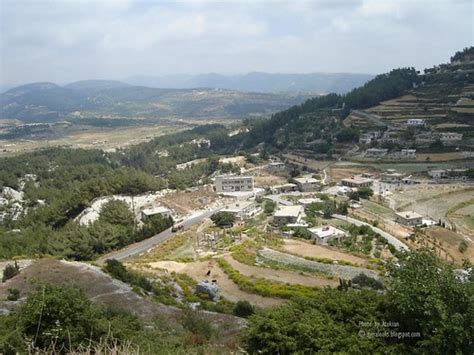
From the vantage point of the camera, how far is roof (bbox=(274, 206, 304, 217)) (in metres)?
33.7

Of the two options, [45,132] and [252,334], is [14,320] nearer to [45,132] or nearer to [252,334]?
[252,334]

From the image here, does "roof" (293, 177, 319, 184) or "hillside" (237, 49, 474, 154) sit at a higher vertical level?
"hillside" (237, 49, 474, 154)

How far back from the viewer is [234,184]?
155 ft

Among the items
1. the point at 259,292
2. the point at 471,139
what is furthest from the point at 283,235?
the point at 471,139

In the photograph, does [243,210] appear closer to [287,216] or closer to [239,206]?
[239,206]

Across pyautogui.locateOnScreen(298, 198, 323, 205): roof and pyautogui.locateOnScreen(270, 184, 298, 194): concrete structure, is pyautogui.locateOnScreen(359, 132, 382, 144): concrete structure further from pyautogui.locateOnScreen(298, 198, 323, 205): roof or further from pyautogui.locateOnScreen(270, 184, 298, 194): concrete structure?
pyautogui.locateOnScreen(298, 198, 323, 205): roof

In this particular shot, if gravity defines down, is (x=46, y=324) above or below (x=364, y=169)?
above

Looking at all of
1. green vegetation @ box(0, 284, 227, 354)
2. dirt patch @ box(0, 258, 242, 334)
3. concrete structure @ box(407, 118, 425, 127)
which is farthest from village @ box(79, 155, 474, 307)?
concrete structure @ box(407, 118, 425, 127)

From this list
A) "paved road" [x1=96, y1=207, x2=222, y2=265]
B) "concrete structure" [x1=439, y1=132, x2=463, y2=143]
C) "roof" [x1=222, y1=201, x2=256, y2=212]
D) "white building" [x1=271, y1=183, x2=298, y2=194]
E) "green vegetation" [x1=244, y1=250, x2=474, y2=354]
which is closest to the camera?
"green vegetation" [x1=244, y1=250, x2=474, y2=354]

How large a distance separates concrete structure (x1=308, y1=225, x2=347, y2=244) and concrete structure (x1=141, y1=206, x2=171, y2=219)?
12.5 m

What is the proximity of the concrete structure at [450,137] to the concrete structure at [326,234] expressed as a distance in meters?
30.7

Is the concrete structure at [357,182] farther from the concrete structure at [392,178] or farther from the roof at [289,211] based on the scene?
the roof at [289,211]

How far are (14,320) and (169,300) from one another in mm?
7162

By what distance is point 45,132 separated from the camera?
140 metres
